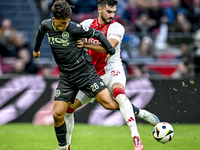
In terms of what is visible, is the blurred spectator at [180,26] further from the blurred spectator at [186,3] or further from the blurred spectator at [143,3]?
the blurred spectator at [143,3]

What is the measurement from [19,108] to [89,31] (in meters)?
5.00

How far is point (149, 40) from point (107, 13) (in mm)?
5563

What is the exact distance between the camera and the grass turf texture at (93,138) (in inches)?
233

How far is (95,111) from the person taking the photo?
360 inches

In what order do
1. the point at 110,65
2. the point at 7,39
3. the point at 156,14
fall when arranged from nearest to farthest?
the point at 110,65, the point at 7,39, the point at 156,14

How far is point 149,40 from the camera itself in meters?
11.0

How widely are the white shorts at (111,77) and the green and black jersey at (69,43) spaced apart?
0.60 metres

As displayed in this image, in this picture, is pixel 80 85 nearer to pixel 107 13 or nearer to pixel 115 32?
pixel 115 32

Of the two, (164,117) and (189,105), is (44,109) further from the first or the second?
(189,105)

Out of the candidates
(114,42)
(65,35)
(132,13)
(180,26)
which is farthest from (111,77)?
(132,13)

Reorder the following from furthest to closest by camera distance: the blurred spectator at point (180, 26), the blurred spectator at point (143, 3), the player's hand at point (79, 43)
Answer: the blurred spectator at point (143, 3), the blurred spectator at point (180, 26), the player's hand at point (79, 43)

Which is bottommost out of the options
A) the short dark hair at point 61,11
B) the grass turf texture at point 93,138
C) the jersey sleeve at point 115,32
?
the grass turf texture at point 93,138

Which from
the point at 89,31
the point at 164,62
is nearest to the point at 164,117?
the point at 164,62

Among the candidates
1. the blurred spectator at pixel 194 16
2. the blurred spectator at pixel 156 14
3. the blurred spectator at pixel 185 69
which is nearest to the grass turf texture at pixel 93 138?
the blurred spectator at pixel 185 69
